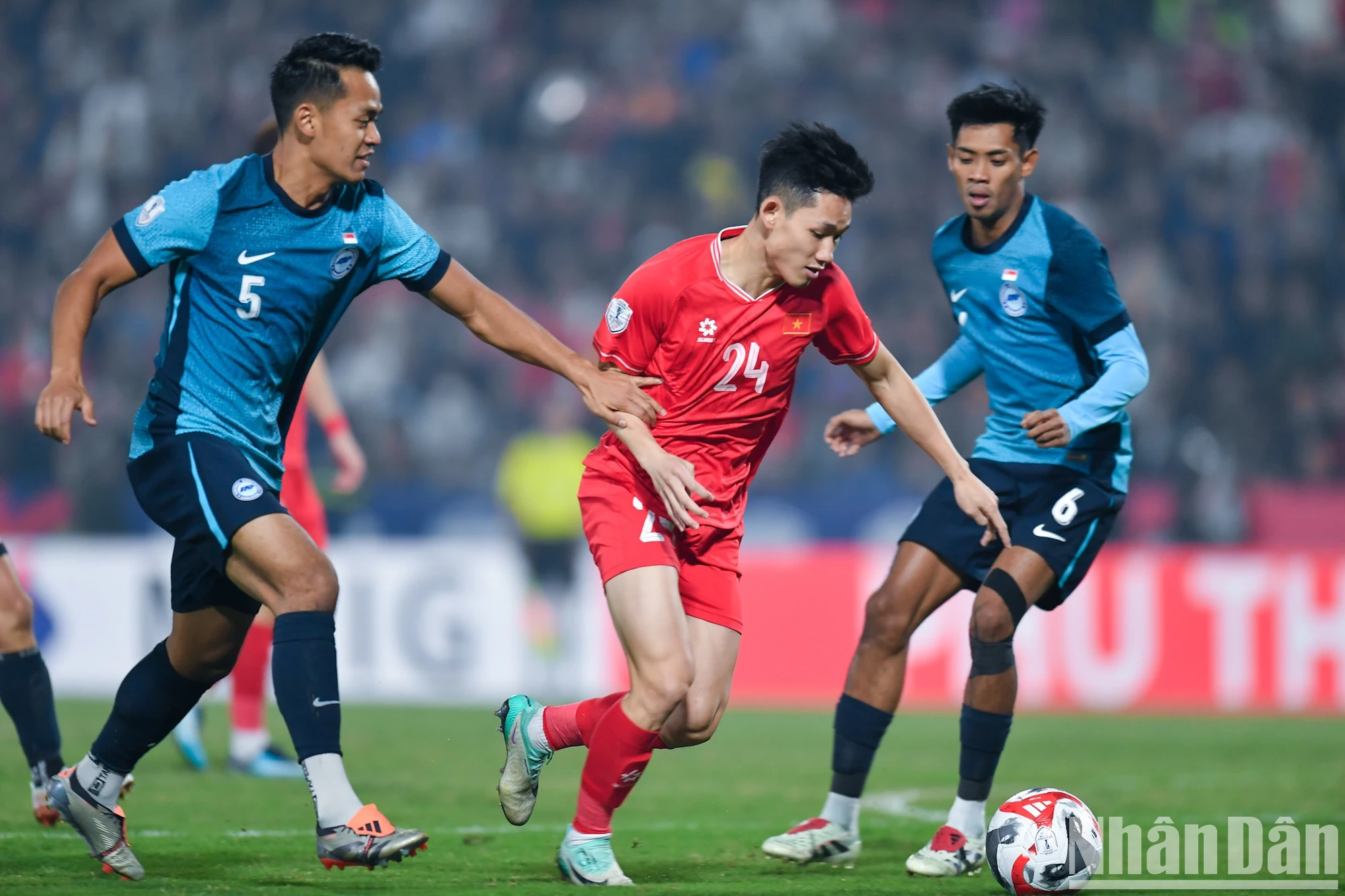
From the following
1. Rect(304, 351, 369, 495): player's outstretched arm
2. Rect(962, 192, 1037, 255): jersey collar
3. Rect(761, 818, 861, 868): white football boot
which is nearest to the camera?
Rect(761, 818, 861, 868): white football boot

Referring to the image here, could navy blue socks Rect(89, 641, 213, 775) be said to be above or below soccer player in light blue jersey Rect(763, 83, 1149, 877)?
below

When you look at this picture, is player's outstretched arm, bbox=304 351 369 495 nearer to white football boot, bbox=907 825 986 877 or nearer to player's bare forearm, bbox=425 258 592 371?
player's bare forearm, bbox=425 258 592 371

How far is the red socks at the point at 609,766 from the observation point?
4.40 m

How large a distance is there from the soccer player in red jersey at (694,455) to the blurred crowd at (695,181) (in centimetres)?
812

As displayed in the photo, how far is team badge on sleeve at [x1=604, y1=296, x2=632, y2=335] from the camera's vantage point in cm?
466

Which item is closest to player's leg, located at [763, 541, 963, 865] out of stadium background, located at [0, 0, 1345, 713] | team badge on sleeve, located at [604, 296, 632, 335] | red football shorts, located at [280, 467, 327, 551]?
team badge on sleeve, located at [604, 296, 632, 335]

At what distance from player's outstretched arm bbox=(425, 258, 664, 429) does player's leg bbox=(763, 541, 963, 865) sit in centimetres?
122

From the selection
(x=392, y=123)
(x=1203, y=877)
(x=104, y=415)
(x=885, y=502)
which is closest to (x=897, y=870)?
(x=1203, y=877)

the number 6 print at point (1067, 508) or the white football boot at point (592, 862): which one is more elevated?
the number 6 print at point (1067, 508)

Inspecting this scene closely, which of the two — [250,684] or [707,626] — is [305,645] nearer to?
[707,626]

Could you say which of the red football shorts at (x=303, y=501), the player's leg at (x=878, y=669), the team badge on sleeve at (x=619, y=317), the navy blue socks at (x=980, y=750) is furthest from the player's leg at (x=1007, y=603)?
the red football shorts at (x=303, y=501)

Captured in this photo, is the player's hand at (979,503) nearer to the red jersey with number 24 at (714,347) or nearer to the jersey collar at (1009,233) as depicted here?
the red jersey with number 24 at (714,347)

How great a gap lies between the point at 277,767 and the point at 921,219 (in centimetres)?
993

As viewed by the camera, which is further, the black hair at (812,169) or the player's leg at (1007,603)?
the player's leg at (1007,603)
